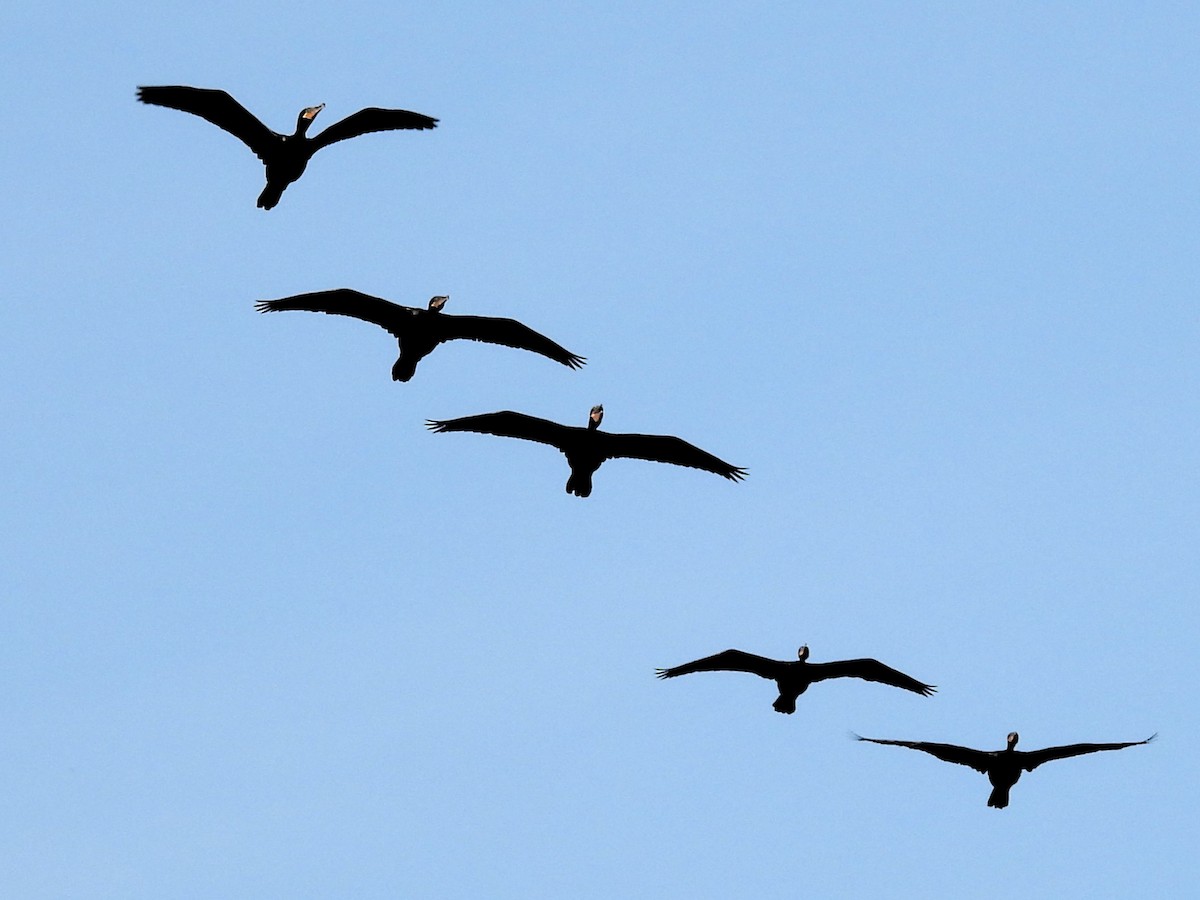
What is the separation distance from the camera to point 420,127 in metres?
31.5

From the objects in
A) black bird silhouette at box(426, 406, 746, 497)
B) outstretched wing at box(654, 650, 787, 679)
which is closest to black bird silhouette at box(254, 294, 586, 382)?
black bird silhouette at box(426, 406, 746, 497)

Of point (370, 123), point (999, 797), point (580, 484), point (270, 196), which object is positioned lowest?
point (999, 797)

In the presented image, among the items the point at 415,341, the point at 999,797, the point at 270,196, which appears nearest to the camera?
the point at 270,196

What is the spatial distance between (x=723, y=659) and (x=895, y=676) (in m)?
2.82

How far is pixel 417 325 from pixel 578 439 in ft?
9.59

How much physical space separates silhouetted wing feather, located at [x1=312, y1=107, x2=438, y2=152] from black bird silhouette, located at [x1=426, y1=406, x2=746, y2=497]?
429cm

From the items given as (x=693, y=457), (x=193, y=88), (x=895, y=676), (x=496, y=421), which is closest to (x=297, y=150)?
(x=193, y=88)

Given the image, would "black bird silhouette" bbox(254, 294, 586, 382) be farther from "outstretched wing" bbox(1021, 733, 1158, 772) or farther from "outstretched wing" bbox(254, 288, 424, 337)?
"outstretched wing" bbox(1021, 733, 1158, 772)

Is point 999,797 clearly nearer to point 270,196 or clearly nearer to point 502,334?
point 502,334

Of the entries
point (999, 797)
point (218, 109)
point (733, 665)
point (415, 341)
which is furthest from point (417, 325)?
point (999, 797)

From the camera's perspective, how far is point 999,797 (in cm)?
3412

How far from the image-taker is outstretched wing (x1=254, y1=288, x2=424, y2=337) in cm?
3167

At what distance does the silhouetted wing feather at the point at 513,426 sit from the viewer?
1272 inches

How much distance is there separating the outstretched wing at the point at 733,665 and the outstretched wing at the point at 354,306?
7101mm
